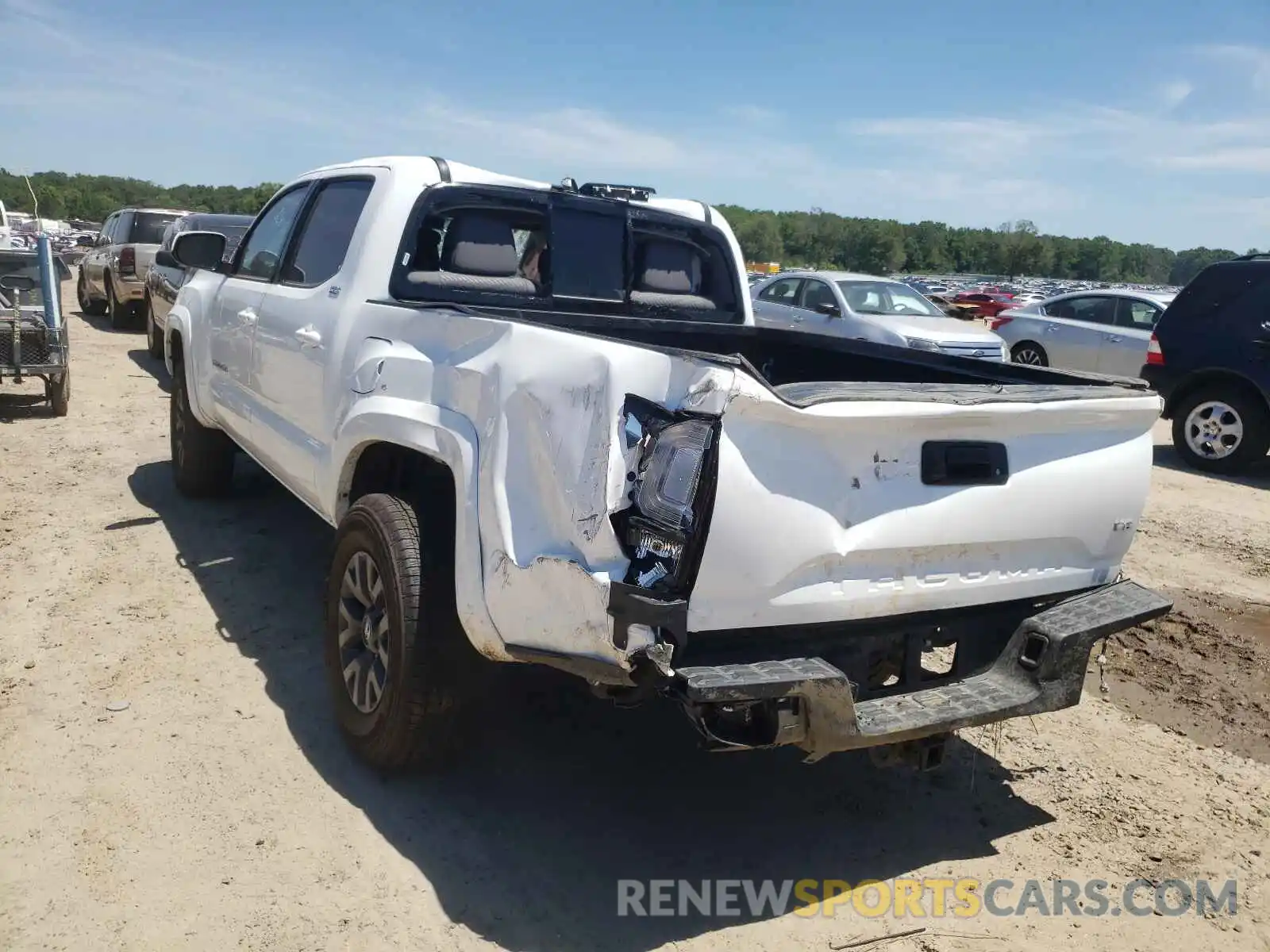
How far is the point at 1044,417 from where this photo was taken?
2.90 metres

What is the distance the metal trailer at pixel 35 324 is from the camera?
870 cm

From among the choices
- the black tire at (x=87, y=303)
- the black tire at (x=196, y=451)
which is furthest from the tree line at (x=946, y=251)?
the black tire at (x=196, y=451)

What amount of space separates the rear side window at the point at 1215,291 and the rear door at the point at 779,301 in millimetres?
5063

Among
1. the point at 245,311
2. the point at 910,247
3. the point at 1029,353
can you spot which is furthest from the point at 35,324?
the point at 910,247

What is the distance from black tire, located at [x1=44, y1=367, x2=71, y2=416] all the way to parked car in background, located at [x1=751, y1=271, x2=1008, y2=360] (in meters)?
7.47

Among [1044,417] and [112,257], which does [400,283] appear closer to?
[1044,417]

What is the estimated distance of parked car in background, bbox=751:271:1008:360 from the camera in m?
12.5

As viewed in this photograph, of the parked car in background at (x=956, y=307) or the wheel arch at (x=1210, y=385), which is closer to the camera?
the wheel arch at (x=1210, y=385)

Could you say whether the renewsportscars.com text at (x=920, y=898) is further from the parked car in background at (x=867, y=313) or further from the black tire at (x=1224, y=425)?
the parked car in background at (x=867, y=313)

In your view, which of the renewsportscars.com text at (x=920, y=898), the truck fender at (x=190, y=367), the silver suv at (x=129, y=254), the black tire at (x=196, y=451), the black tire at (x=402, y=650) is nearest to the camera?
the renewsportscars.com text at (x=920, y=898)

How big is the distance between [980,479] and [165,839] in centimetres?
257

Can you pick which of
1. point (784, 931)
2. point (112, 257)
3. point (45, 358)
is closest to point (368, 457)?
point (784, 931)

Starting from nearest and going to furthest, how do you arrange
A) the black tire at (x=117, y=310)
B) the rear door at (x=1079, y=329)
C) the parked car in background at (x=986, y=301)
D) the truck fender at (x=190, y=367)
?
1. the truck fender at (x=190, y=367)
2. the rear door at (x=1079, y=329)
3. the black tire at (x=117, y=310)
4. the parked car in background at (x=986, y=301)

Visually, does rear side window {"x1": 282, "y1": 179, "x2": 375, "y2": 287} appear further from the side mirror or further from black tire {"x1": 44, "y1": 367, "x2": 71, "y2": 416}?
black tire {"x1": 44, "y1": 367, "x2": 71, "y2": 416}
